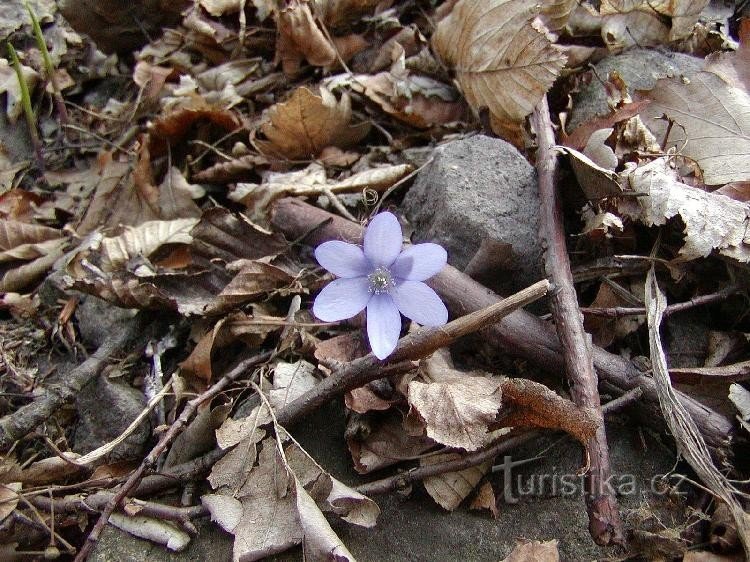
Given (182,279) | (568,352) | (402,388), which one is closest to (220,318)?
A: (182,279)

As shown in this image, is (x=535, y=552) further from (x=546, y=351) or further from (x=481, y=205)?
(x=481, y=205)

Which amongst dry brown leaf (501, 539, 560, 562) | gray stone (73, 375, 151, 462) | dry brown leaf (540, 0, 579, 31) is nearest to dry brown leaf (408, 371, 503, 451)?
dry brown leaf (501, 539, 560, 562)

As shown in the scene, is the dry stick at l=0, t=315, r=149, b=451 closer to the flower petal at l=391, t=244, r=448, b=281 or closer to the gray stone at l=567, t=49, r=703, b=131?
the flower petal at l=391, t=244, r=448, b=281

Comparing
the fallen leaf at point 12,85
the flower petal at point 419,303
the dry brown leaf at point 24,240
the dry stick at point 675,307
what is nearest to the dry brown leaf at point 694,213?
the dry stick at point 675,307

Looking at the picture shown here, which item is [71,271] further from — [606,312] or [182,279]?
[606,312]

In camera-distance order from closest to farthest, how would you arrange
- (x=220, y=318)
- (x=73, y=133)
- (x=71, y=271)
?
(x=220, y=318), (x=71, y=271), (x=73, y=133)
